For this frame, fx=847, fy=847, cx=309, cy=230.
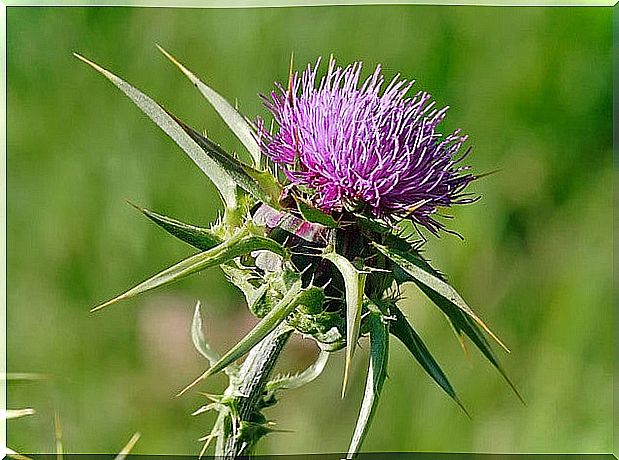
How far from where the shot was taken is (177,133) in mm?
1061

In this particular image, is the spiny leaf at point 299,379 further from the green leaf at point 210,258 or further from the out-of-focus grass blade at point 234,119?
the out-of-focus grass blade at point 234,119

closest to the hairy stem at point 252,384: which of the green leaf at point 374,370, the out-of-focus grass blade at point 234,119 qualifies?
the green leaf at point 374,370

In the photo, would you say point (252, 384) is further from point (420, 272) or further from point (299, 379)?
point (420, 272)

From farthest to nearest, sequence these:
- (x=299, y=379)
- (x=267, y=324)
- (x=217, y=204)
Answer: (x=217, y=204) < (x=299, y=379) < (x=267, y=324)

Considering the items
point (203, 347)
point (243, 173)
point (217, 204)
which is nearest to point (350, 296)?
point (243, 173)

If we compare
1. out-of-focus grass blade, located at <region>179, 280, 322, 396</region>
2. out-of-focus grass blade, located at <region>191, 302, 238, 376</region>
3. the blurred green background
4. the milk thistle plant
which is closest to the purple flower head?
the milk thistle plant

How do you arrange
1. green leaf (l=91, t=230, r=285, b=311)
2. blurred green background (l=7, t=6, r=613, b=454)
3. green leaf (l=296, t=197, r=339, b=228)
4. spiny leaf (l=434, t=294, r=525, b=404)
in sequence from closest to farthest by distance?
green leaf (l=91, t=230, r=285, b=311) → green leaf (l=296, t=197, r=339, b=228) → spiny leaf (l=434, t=294, r=525, b=404) → blurred green background (l=7, t=6, r=613, b=454)

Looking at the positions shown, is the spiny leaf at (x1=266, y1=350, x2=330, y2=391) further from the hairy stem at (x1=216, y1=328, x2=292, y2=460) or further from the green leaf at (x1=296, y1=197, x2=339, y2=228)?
the green leaf at (x1=296, y1=197, x2=339, y2=228)

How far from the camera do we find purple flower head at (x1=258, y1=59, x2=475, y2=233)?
109 centimetres

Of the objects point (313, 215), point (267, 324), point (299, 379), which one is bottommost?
point (299, 379)

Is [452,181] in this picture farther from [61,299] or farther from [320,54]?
[61,299]

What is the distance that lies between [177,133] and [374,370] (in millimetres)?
383

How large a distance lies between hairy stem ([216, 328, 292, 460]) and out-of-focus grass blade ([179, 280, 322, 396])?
0.10 meters

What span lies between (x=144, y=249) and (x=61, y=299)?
0.20m
